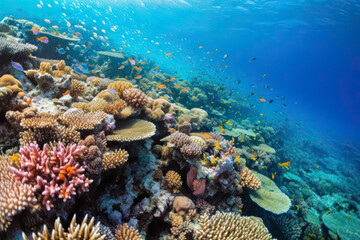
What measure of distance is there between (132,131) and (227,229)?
124 inches

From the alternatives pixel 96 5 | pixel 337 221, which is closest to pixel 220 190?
pixel 337 221

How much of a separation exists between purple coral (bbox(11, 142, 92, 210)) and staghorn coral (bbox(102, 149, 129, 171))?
0.80 meters

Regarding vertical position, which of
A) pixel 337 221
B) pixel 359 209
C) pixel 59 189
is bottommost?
pixel 359 209

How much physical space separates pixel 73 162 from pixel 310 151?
3181cm

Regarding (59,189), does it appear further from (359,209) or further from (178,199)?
(359,209)

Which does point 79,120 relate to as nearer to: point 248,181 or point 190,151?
point 190,151

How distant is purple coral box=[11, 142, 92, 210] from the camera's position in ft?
7.20

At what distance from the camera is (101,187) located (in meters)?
3.65

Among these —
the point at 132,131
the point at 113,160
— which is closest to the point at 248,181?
the point at 132,131

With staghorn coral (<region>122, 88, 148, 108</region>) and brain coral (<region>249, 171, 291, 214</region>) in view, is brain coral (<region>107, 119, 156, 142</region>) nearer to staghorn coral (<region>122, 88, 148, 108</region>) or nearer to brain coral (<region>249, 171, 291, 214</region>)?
staghorn coral (<region>122, 88, 148, 108</region>)

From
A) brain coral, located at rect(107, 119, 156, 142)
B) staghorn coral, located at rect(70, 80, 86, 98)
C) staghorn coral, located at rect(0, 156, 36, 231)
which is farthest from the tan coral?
staghorn coral, located at rect(0, 156, 36, 231)

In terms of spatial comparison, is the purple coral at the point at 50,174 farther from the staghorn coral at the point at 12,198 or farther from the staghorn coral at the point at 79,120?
the staghorn coral at the point at 79,120

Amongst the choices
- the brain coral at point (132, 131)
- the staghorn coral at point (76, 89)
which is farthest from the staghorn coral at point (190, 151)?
the staghorn coral at point (76, 89)

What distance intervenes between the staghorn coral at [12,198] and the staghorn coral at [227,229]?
3149 millimetres
